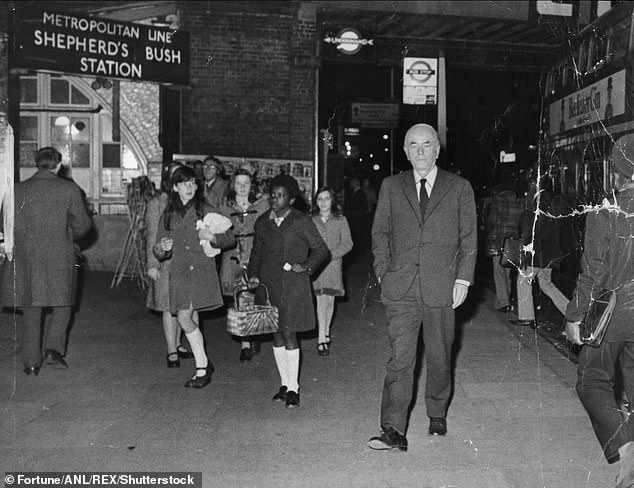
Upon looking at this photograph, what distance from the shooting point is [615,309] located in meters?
4.34

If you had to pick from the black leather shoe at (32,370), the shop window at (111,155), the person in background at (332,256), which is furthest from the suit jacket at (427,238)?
the shop window at (111,155)

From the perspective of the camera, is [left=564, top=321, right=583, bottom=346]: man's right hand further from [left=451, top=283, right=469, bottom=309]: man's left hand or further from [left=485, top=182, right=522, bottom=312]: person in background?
[left=485, top=182, right=522, bottom=312]: person in background

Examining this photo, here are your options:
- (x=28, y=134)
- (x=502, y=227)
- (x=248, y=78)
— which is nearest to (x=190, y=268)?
(x=502, y=227)

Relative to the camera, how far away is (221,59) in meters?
14.4

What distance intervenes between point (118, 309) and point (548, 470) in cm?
733

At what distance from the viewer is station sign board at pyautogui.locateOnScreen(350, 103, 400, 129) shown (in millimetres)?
17094

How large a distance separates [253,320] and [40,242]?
94.5 inches

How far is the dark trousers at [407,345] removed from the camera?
205 inches

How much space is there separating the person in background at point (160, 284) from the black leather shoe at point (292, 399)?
62.2 inches

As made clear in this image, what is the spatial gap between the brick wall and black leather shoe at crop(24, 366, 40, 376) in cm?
782

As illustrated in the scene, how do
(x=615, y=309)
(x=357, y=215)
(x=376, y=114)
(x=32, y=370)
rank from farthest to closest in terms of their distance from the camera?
(x=357, y=215)
(x=376, y=114)
(x=32, y=370)
(x=615, y=309)

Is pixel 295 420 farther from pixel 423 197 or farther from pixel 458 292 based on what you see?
pixel 423 197

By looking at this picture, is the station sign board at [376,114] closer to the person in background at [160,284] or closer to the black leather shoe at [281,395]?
the person in background at [160,284]

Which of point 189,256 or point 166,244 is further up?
point 166,244
